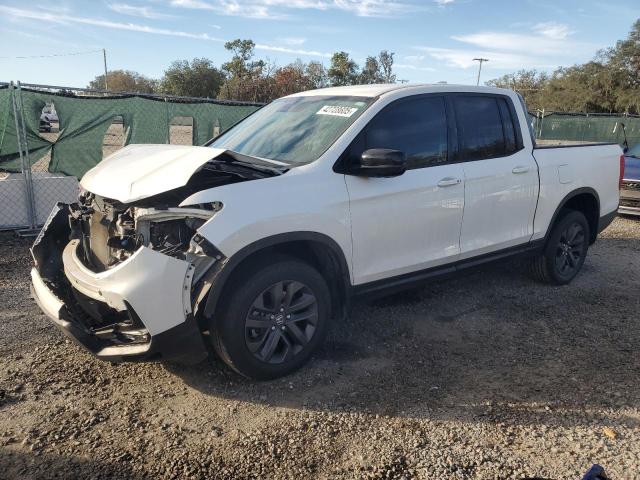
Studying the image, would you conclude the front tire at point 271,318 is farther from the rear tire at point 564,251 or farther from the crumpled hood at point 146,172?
the rear tire at point 564,251

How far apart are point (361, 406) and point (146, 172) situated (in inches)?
78.1

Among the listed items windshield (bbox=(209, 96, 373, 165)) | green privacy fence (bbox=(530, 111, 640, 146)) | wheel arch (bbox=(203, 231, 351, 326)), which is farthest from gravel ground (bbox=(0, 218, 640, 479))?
green privacy fence (bbox=(530, 111, 640, 146))

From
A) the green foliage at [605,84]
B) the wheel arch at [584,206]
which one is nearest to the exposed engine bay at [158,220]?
the wheel arch at [584,206]

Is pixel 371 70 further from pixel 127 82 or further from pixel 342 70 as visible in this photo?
pixel 127 82

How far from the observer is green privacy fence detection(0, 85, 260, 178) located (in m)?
7.19

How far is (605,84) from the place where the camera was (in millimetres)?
41219

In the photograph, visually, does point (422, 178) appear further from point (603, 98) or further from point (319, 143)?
point (603, 98)

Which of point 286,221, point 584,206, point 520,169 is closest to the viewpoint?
point 286,221

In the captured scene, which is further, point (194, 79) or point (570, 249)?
point (194, 79)

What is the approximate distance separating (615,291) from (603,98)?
43.1 m

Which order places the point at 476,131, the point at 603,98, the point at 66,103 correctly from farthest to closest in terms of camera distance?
the point at 603,98, the point at 66,103, the point at 476,131

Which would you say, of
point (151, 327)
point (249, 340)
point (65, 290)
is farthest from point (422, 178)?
point (65, 290)

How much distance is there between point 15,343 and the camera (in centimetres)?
395

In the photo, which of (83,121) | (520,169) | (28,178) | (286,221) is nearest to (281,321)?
(286,221)
